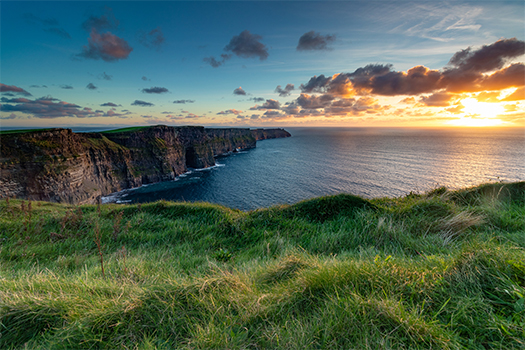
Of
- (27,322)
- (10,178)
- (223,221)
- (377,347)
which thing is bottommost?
(10,178)

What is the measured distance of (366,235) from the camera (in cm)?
584

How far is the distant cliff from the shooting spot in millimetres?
35938

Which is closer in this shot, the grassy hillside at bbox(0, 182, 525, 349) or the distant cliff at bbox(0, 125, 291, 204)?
the grassy hillside at bbox(0, 182, 525, 349)

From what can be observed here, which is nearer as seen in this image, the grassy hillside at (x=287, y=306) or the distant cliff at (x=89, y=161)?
the grassy hillside at (x=287, y=306)

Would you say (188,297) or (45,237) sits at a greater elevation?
(188,297)

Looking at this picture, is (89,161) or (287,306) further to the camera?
(89,161)

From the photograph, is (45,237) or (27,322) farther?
(45,237)

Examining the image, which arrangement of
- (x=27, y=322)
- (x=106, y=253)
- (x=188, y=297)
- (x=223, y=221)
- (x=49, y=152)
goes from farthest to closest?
(x=49, y=152) → (x=223, y=221) → (x=106, y=253) → (x=188, y=297) → (x=27, y=322)

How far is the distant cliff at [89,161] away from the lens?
35.9 m

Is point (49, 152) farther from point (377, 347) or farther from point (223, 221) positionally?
point (377, 347)

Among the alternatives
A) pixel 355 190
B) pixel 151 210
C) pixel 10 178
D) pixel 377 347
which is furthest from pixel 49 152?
pixel 355 190

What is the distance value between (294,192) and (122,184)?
4870cm

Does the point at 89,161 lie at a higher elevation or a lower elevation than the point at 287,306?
lower

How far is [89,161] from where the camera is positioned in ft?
166
